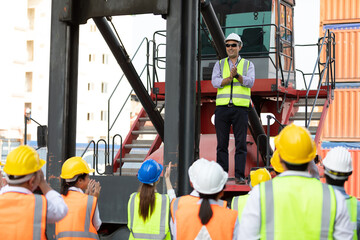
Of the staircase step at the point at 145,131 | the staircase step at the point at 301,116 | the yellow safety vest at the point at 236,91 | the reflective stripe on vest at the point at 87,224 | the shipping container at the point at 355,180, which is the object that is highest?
the yellow safety vest at the point at 236,91

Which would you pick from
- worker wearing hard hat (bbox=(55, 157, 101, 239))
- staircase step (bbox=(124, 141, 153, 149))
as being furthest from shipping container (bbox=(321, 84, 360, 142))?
worker wearing hard hat (bbox=(55, 157, 101, 239))

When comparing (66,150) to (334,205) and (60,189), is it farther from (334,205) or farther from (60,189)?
(334,205)

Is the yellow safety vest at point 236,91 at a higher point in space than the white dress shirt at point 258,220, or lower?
higher

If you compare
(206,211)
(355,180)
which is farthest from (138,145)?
(355,180)

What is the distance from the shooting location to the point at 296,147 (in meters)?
3.23

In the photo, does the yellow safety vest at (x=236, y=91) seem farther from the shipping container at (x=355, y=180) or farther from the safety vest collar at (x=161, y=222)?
the shipping container at (x=355, y=180)

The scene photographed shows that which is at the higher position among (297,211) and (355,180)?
(297,211)

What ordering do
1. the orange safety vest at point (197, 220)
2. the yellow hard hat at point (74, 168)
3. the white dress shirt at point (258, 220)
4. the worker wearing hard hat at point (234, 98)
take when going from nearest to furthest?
the white dress shirt at point (258, 220) < the orange safety vest at point (197, 220) < the yellow hard hat at point (74, 168) < the worker wearing hard hat at point (234, 98)

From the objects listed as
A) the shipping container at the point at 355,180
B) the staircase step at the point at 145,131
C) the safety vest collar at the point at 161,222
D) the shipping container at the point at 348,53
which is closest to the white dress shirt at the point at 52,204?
the safety vest collar at the point at 161,222

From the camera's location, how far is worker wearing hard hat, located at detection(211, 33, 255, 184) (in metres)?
7.60

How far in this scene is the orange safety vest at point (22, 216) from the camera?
3834 millimetres

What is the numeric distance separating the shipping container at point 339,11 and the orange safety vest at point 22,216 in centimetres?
2178

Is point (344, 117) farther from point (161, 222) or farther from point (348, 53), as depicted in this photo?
point (161, 222)

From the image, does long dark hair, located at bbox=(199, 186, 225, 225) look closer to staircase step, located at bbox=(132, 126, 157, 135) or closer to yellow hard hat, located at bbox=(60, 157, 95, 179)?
yellow hard hat, located at bbox=(60, 157, 95, 179)
